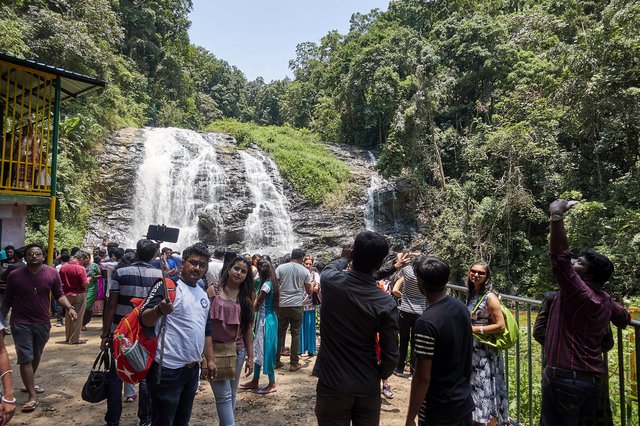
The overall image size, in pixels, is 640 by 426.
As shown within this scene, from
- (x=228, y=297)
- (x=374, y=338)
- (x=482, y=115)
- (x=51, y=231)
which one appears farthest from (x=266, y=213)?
(x=374, y=338)

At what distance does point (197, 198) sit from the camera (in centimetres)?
2055

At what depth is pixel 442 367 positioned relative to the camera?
255 cm

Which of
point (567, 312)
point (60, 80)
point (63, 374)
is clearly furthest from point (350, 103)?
point (567, 312)

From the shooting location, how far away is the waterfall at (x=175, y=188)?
64.6 ft

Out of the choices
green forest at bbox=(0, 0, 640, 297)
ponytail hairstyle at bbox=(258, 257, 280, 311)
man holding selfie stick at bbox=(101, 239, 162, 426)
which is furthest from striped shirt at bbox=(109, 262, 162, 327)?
green forest at bbox=(0, 0, 640, 297)

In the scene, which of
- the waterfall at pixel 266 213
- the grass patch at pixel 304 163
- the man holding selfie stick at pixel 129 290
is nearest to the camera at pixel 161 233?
the man holding selfie stick at pixel 129 290

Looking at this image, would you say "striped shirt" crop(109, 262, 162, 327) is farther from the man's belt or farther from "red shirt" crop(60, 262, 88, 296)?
"red shirt" crop(60, 262, 88, 296)

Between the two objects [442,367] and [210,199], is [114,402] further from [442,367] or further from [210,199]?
[210,199]

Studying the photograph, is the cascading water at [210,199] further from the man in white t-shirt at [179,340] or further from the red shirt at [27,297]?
the man in white t-shirt at [179,340]

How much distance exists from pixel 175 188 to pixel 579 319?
19771mm

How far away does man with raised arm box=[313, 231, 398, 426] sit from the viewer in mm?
2695

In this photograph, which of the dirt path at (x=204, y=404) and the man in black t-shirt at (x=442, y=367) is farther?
the dirt path at (x=204, y=404)

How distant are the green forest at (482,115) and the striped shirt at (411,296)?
11.4m

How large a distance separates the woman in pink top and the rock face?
15.0 meters
